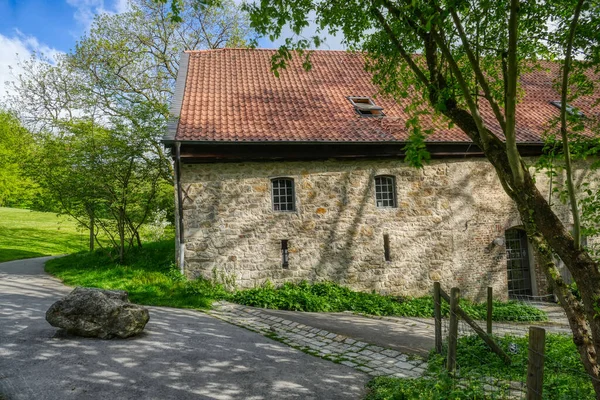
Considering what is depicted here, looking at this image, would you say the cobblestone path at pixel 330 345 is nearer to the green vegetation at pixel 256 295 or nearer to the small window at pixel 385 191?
the green vegetation at pixel 256 295

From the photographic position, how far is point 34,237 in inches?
852

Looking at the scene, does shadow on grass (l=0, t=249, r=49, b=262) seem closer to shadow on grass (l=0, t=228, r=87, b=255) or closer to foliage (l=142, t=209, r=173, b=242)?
shadow on grass (l=0, t=228, r=87, b=255)

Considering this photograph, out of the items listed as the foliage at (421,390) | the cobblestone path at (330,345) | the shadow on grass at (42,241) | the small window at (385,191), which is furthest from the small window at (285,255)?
the shadow on grass at (42,241)

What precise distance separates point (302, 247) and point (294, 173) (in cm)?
193

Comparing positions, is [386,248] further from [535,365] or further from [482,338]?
[535,365]

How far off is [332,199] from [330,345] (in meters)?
4.72

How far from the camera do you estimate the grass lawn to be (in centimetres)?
1795

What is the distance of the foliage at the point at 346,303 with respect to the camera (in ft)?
29.5

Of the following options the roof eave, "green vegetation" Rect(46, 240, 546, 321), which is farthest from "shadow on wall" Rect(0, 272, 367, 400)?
the roof eave

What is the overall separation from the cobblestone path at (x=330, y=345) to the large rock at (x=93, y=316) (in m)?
2.06

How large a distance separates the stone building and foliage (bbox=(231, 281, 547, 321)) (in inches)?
13.2

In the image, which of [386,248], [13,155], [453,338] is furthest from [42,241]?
[453,338]

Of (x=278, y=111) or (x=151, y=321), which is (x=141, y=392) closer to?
(x=151, y=321)

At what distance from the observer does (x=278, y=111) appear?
11031mm
